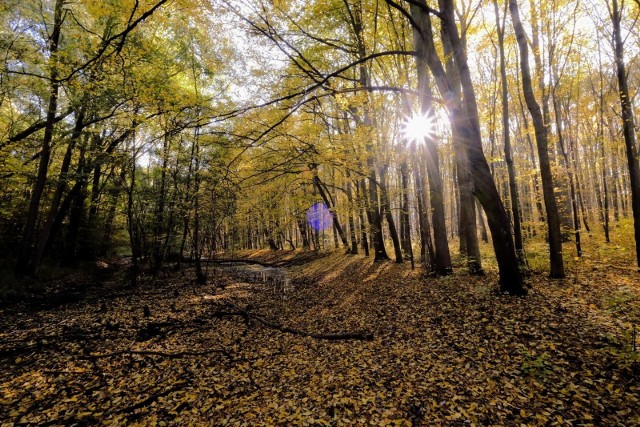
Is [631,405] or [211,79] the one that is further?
[211,79]

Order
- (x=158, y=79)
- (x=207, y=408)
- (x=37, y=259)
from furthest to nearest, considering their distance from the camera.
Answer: (x=37, y=259), (x=158, y=79), (x=207, y=408)

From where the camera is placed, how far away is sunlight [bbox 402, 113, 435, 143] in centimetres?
988

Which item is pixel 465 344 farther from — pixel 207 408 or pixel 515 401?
pixel 207 408

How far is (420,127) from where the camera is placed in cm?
1017

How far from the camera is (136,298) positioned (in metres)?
11.3

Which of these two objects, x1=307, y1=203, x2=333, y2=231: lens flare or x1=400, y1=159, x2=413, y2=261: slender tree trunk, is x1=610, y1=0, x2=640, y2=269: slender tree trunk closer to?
x1=400, y1=159, x2=413, y2=261: slender tree trunk

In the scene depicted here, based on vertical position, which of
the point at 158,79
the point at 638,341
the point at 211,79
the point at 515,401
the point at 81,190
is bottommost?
the point at 515,401

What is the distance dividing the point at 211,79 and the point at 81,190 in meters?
10.2

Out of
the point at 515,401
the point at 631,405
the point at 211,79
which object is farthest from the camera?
the point at 211,79

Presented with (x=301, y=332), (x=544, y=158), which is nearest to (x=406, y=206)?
(x=544, y=158)

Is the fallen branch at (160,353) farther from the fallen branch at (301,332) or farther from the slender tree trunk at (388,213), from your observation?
the slender tree trunk at (388,213)

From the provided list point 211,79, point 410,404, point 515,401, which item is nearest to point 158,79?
point 211,79

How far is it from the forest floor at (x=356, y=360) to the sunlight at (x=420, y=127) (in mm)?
5077

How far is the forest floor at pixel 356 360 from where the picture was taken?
4.07 m
